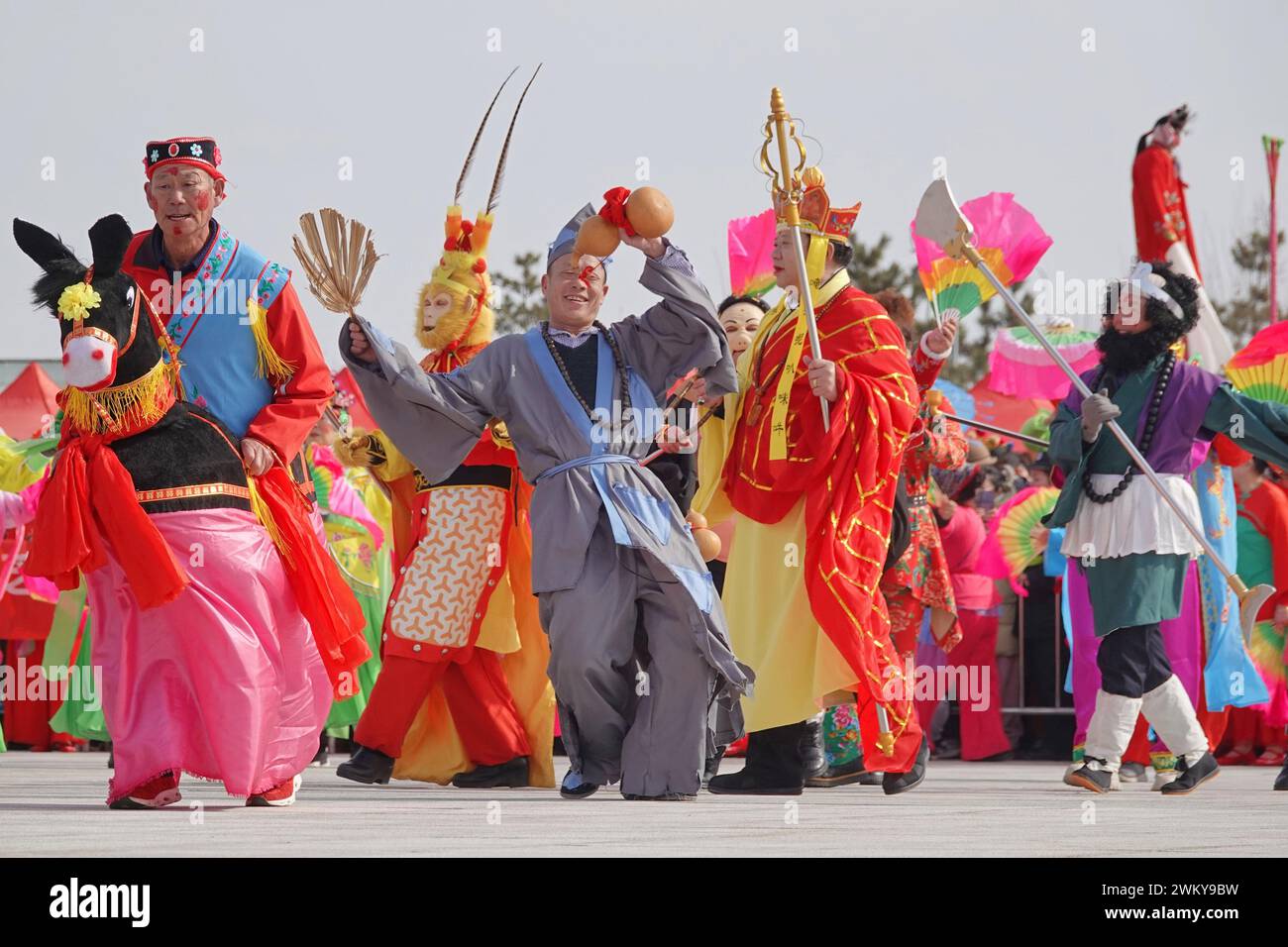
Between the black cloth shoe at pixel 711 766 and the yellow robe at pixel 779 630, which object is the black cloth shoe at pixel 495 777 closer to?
the black cloth shoe at pixel 711 766

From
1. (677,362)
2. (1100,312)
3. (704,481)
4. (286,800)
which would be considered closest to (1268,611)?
(1100,312)

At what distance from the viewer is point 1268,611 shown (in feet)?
31.7

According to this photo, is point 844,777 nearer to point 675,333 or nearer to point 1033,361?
point 675,333

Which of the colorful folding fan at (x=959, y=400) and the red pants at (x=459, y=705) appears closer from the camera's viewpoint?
the red pants at (x=459, y=705)

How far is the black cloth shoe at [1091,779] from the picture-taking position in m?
7.45

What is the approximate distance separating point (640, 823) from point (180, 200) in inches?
90.4

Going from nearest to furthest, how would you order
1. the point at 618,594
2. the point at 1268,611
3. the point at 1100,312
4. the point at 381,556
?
the point at 618,594 < the point at 1100,312 < the point at 1268,611 < the point at 381,556

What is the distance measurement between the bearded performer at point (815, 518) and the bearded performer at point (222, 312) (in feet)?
5.38

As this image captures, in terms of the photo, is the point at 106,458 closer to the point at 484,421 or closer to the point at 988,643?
the point at 484,421

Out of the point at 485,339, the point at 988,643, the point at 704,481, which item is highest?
the point at 485,339

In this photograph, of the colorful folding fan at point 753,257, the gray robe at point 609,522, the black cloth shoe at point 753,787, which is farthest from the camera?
the colorful folding fan at point 753,257

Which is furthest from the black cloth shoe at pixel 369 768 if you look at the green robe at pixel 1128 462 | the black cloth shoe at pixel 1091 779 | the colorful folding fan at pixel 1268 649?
the colorful folding fan at pixel 1268 649

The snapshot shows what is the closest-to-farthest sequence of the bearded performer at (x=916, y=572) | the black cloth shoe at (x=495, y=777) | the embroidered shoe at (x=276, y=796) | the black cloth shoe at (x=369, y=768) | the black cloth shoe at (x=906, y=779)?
the embroidered shoe at (x=276, y=796) < the black cloth shoe at (x=906, y=779) < the black cloth shoe at (x=369, y=768) < the black cloth shoe at (x=495, y=777) < the bearded performer at (x=916, y=572)

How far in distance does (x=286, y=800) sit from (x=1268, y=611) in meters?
5.09
